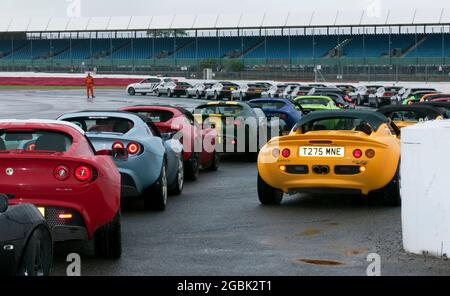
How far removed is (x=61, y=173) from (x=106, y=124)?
14.7ft

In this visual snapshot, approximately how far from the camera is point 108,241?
25.0 feet

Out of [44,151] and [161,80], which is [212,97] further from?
[44,151]

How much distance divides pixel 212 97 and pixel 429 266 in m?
54.0

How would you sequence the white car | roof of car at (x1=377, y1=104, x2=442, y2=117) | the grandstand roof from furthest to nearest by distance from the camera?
the grandstand roof, the white car, roof of car at (x1=377, y1=104, x2=442, y2=117)

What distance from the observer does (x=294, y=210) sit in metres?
10.7

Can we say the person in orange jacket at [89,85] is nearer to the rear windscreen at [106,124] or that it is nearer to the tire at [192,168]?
the tire at [192,168]

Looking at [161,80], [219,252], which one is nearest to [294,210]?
[219,252]

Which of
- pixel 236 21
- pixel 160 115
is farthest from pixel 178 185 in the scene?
pixel 236 21

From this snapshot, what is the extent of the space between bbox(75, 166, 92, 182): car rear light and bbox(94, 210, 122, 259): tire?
474 mm

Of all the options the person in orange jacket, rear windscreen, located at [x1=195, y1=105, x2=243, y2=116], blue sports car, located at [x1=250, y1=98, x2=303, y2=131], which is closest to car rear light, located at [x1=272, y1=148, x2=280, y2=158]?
rear windscreen, located at [x1=195, y1=105, x2=243, y2=116]

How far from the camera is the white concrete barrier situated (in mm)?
7551

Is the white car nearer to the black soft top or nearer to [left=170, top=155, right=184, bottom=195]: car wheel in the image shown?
the black soft top

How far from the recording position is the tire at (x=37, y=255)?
18.3 feet

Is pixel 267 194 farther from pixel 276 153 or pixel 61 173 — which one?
pixel 61 173
